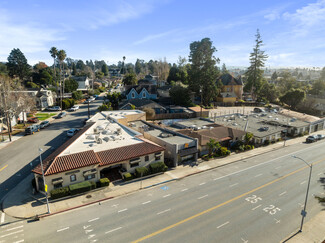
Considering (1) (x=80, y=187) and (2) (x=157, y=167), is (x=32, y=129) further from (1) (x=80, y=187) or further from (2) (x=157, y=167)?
(2) (x=157, y=167)

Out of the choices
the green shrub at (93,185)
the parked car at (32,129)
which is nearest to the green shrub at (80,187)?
the green shrub at (93,185)

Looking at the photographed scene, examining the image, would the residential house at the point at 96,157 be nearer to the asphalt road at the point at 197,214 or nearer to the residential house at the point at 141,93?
the asphalt road at the point at 197,214

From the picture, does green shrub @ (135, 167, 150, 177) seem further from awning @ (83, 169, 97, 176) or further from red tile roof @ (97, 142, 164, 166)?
awning @ (83, 169, 97, 176)

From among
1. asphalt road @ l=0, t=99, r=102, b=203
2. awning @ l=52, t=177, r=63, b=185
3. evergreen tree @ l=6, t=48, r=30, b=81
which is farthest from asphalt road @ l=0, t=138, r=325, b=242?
evergreen tree @ l=6, t=48, r=30, b=81

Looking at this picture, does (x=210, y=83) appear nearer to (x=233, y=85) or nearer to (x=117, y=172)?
(x=233, y=85)

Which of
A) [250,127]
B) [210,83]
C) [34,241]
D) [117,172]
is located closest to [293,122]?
[250,127]

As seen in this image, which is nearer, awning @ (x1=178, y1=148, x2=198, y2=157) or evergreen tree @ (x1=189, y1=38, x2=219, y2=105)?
awning @ (x1=178, y1=148, x2=198, y2=157)
